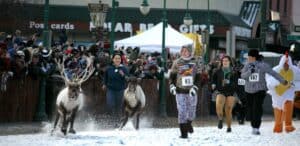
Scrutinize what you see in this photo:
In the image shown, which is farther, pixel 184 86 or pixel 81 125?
pixel 81 125

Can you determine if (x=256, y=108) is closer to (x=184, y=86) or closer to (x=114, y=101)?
(x=184, y=86)

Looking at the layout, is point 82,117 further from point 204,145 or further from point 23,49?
point 204,145

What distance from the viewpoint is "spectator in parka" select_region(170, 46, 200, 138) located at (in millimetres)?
16344

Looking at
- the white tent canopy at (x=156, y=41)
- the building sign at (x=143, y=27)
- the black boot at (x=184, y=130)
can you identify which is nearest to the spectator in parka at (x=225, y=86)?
the black boot at (x=184, y=130)

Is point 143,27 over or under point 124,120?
over

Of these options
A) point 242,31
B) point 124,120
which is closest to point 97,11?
point 124,120

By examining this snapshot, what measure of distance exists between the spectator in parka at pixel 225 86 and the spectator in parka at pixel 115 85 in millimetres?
2334

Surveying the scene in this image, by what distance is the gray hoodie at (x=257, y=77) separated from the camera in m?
18.0

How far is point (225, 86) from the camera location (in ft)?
63.8

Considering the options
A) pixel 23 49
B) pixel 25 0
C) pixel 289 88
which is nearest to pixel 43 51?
pixel 23 49

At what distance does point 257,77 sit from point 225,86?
158cm

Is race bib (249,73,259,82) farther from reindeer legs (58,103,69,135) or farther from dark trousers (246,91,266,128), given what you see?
reindeer legs (58,103,69,135)

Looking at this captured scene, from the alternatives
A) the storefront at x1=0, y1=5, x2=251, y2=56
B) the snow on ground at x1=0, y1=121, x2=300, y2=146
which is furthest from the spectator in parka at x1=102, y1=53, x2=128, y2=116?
the storefront at x1=0, y1=5, x2=251, y2=56

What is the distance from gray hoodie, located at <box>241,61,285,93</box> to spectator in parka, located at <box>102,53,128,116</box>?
3.67 metres
